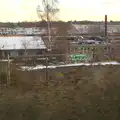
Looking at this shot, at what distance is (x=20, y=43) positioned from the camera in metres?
24.6

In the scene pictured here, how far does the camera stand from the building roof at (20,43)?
2368cm

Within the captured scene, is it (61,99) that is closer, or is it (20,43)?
(61,99)

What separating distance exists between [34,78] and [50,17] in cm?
1536

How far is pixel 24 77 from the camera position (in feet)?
36.5

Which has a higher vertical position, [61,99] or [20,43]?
[20,43]

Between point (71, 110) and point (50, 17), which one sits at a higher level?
point (50, 17)

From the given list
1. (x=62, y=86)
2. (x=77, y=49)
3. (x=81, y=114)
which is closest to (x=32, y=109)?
(x=81, y=114)

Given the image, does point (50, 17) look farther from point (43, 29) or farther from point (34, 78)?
point (34, 78)

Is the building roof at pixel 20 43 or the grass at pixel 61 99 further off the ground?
the building roof at pixel 20 43

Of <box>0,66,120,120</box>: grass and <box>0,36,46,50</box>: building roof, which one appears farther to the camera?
<box>0,36,46,50</box>: building roof

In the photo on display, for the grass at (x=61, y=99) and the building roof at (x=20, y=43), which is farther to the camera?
the building roof at (x=20, y=43)

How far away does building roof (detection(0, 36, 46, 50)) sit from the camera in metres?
23.7

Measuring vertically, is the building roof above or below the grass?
above

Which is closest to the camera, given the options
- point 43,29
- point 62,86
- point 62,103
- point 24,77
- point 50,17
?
point 62,103
